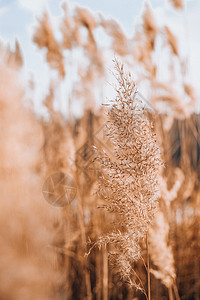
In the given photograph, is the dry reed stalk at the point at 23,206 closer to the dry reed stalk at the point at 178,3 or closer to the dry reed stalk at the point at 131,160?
the dry reed stalk at the point at 131,160

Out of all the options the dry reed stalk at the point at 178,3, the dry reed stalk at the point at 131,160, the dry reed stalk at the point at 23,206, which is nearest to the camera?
the dry reed stalk at the point at 131,160

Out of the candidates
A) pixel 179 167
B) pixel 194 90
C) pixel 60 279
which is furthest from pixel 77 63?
pixel 60 279

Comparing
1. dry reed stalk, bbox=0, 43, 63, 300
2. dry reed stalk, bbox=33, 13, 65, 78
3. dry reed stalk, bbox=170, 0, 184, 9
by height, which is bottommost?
dry reed stalk, bbox=0, 43, 63, 300

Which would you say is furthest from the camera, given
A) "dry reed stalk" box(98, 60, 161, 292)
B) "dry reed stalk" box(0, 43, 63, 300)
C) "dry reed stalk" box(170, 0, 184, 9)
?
"dry reed stalk" box(170, 0, 184, 9)

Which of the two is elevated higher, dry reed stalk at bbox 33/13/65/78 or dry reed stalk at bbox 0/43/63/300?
dry reed stalk at bbox 33/13/65/78

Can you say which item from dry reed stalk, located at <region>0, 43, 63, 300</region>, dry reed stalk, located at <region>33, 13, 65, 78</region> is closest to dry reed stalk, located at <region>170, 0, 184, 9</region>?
dry reed stalk, located at <region>33, 13, 65, 78</region>

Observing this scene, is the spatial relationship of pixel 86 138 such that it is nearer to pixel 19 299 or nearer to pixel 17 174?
pixel 17 174

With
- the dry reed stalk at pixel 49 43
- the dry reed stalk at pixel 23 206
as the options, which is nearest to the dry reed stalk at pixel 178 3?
the dry reed stalk at pixel 49 43

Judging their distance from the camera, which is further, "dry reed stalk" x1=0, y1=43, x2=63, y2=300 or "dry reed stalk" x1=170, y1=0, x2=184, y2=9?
"dry reed stalk" x1=170, y1=0, x2=184, y2=9

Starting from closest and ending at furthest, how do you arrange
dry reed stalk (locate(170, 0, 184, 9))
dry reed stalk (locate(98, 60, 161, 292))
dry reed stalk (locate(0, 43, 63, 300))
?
dry reed stalk (locate(98, 60, 161, 292)), dry reed stalk (locate(0, 43, 63, 300)), dry reed stalk (locate(170, 0, 184, 9))

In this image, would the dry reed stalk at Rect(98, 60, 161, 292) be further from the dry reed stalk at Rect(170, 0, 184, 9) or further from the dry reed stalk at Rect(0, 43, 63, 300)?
the dry reed stalk at Rect(170, 0, 184, 9)

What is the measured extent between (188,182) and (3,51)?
149 centimetres

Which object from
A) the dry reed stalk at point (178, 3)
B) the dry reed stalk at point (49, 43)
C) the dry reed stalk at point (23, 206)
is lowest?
the dry reed stalk at point (23, 206)

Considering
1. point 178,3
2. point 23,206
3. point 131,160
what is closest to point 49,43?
point 178,3
